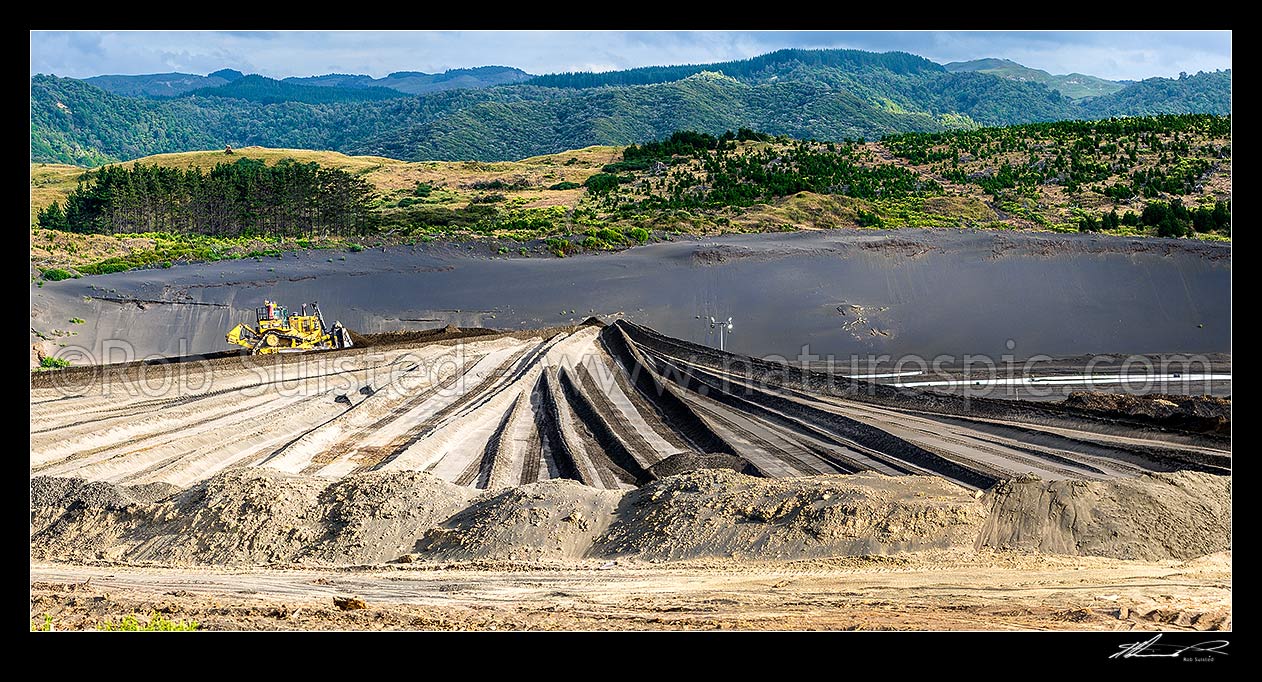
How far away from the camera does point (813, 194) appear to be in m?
39.6

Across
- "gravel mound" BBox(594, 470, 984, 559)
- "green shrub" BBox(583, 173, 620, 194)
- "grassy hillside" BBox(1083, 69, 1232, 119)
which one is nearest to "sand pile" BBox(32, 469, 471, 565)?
"gravel mound" BBox(594, 470, 984, 559)

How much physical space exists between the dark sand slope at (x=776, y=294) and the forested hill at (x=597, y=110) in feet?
165

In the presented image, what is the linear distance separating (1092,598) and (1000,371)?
43.3ft

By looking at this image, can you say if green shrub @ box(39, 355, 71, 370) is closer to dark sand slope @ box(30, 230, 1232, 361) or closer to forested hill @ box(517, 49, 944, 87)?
dark sand slope @ box(30, 230, 1232, 361)

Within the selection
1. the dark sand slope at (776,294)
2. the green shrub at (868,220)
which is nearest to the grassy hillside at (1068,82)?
the green shrub at (868,220)

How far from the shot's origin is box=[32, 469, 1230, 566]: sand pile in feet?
30.8

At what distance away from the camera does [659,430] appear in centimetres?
1570

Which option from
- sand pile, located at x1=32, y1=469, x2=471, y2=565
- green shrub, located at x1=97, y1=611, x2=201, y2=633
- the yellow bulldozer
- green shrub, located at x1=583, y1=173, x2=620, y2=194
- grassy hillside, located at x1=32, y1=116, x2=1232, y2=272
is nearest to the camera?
green shrub, located at x1=97, y1=611, x2=201, y2=633

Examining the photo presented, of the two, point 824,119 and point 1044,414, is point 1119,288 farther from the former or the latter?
point 824,119

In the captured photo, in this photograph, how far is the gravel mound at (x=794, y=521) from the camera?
9.29 meters

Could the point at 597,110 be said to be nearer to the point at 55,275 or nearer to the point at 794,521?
the point at 55,275

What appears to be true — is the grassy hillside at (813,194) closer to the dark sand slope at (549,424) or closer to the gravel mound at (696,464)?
the dark sand slope at (549,424)

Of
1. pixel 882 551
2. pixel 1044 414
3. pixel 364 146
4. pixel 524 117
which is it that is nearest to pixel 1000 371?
pixel 1044 414

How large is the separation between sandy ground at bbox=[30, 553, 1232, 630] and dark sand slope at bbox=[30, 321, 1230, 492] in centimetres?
257
